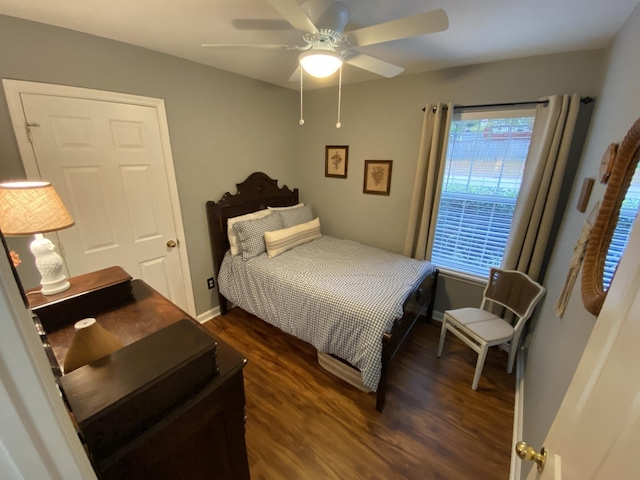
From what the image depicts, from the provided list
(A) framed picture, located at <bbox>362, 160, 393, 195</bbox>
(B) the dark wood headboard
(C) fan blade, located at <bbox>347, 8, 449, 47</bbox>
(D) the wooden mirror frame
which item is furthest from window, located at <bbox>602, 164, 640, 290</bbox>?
(B) the dark wood headboard

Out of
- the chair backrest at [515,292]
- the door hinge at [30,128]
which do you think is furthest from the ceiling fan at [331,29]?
the chair backrest at [515,292]

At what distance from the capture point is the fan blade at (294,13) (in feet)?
3.53

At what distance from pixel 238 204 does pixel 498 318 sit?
257 centimetres

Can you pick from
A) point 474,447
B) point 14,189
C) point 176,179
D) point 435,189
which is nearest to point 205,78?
point 176,179

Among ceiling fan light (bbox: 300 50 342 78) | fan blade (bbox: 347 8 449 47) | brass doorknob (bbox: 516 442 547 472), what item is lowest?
brass doorknob (bbox: 516 442 547 472)

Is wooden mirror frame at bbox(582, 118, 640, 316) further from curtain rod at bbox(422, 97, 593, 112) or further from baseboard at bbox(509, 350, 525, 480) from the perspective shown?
curtain rod at bbox(422, 97, 593, 112)

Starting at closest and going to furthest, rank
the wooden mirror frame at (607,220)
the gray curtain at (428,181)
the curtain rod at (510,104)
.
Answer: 1. the wooden mirror frame at (607,220)
2. the curtain rod at (510,104)
3. the gray curtain at (428,181)

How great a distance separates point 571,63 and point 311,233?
2.48 m

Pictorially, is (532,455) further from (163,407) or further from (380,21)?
(380,21)

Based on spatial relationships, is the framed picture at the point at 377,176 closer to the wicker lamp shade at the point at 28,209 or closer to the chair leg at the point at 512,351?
the chair leg at the point at 512,351

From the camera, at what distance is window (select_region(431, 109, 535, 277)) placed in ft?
7.16

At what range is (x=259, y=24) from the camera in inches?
61.1

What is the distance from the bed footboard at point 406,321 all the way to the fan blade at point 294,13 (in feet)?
5.61

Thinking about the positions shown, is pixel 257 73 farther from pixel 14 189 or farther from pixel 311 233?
pixel 14 189
